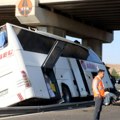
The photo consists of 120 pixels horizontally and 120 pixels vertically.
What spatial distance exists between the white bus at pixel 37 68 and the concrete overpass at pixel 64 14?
14523 millimetres

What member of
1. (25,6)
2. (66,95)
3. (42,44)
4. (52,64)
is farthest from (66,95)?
(25,6)

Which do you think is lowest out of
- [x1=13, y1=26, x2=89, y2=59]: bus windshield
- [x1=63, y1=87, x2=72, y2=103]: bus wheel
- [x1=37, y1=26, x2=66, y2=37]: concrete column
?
[x1=63, y1=87, x2=72, y2=103]: bus wheel

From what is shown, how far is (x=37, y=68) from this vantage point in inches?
800

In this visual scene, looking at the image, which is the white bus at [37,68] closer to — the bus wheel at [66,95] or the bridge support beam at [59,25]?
the bus wheel at [66,95]

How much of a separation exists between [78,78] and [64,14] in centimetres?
2117

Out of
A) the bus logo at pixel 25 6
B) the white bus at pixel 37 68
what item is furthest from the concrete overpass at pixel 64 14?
the white bus at pixel 37 68

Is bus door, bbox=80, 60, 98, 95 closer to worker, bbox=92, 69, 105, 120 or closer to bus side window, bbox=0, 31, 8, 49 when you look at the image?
bus side window, bbox=0, 31, 8, 49

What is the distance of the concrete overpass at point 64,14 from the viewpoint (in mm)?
38688

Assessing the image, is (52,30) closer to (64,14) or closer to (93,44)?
(64,14)

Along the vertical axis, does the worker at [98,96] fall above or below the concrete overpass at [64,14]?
below

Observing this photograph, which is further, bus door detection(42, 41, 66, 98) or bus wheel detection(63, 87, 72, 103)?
bus wheel detection(63, 87, 72, 103)

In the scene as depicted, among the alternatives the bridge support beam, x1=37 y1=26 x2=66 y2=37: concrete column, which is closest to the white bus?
the bridge support beam

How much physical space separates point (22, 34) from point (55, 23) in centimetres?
2293

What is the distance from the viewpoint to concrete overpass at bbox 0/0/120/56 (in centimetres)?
3869
